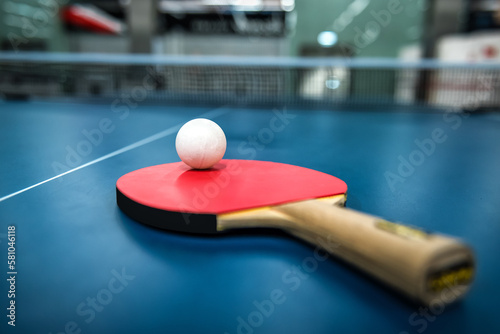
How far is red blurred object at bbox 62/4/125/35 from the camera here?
14.7 meters

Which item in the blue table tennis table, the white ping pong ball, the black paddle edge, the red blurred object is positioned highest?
the red blurred object

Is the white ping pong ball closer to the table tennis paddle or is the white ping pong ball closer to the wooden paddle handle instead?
the table tennis paddle

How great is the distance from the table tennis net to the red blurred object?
4.86 metres

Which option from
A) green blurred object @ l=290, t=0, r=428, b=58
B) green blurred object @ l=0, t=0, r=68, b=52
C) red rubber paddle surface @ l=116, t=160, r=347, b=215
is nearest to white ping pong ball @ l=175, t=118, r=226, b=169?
red rubber paddle surface @ l=116, t=160, r=347, b=215

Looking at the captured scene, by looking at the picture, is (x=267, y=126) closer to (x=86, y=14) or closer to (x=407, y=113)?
(x=407, y=113)

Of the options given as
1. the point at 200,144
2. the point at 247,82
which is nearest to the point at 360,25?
the point at 247,82

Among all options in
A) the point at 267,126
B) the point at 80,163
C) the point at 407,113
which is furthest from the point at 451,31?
the point at 80,163

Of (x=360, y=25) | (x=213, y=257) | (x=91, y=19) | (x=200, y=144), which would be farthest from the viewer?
(x=91, y=19)

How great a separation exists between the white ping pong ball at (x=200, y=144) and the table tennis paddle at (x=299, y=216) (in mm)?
61

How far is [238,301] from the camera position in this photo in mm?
994

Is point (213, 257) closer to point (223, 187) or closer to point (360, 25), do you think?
point (223, 187)

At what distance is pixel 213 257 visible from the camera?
123 centimetres

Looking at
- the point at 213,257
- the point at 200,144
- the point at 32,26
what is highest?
the point at 32,26

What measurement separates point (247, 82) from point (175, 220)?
865cm
